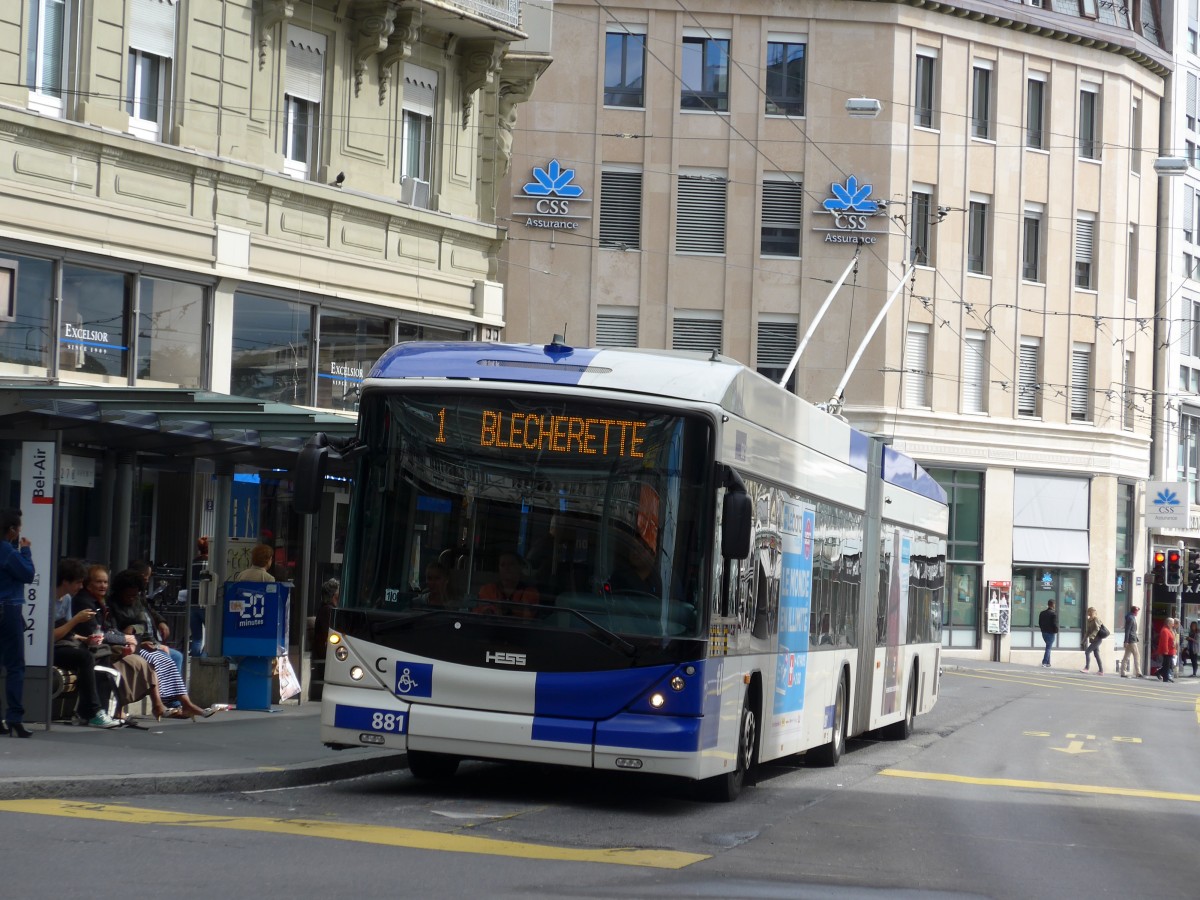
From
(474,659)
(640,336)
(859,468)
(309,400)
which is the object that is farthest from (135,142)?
(640,336)

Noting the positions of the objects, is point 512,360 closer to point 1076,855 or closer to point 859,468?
point 1076,855

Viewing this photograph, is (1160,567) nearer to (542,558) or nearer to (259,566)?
(259,566)

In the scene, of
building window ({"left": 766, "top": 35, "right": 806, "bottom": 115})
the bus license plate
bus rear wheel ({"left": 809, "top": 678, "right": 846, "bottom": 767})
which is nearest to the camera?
the bus license plate

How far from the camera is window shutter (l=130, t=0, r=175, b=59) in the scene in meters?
20.8

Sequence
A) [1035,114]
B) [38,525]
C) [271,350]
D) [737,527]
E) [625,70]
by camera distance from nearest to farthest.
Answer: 1. [737,527]
2. [38,525]
3. [271,350]
4. [625,70]
5. [1035,114]

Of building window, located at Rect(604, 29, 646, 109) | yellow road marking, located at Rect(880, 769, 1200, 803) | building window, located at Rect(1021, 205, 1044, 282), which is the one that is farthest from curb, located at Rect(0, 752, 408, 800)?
building window, located at Rect(1021, 205, 1044, 282)

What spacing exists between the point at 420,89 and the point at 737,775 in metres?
14.2

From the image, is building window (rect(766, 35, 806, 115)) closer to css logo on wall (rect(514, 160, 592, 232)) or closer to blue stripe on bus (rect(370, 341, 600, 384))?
css logo on wall (rect(514, 160, 592, 232))

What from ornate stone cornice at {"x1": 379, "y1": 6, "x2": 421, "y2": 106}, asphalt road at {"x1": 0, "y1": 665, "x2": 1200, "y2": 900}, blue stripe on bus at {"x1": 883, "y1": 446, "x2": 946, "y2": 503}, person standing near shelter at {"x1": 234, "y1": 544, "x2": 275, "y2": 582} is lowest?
asphalt road at {"x1": 0, "y1": 665, "x2": 1200, "y2": 900}

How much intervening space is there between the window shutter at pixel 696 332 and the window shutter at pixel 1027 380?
865cm

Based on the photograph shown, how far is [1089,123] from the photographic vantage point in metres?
52.4

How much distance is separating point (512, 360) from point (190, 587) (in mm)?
8222

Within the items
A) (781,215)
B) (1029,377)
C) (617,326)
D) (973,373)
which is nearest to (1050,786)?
(617,326)

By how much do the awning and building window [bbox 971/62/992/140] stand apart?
3555cm
